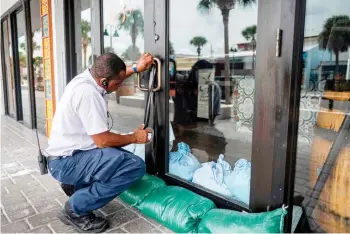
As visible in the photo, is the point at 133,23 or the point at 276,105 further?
the point at 133,23

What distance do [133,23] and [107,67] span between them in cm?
191

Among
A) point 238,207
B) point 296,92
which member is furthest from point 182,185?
point 296,92

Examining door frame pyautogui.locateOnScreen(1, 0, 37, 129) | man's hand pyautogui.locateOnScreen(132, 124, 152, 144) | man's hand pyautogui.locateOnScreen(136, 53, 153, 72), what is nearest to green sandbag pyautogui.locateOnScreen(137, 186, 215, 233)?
man's hand pyautogui.locateOnScreen(132, 124, 152, 144)

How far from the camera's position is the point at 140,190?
2291mm

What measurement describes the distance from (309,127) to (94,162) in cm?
156

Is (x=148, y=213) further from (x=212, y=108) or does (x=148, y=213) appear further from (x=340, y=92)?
(x=212, y=108)

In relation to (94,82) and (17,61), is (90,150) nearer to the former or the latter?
(94,82)

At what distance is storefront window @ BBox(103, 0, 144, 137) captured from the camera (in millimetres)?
3328

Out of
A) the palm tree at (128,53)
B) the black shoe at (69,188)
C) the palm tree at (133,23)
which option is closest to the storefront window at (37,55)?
the palm tree at (128,53)

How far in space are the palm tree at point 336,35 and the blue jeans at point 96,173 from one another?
8.75ft

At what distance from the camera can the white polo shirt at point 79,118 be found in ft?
6.34

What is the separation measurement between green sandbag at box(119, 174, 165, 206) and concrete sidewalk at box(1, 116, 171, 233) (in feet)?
0.29

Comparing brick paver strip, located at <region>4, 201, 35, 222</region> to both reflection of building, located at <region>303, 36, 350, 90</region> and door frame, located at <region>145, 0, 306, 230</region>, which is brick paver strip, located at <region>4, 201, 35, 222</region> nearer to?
door frame, located at <region>145, 0, 306, 230</region>

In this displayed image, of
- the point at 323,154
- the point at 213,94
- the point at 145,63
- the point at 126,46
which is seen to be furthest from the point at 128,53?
the point at 323,154
